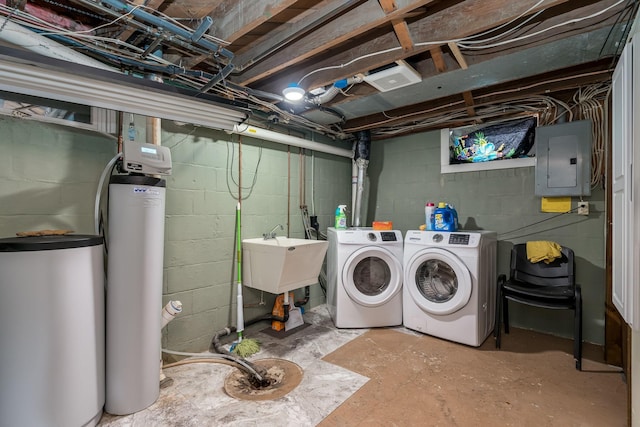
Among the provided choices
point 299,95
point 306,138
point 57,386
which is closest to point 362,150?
point 306,138

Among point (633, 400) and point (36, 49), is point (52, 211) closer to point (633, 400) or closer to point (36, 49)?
point (36, 49)

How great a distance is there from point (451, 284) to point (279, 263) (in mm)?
1631

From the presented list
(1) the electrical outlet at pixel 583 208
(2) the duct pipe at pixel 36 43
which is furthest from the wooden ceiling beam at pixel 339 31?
(1) the electrical outlet at pixel 583 208

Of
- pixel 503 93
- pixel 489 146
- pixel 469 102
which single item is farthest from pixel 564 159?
pixel 469 102

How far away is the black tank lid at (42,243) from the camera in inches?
53.4

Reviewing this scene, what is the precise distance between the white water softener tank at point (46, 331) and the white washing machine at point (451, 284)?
2.47 metres

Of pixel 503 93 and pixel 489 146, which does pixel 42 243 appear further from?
pixel 489 146

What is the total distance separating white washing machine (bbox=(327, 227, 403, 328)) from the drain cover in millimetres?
872

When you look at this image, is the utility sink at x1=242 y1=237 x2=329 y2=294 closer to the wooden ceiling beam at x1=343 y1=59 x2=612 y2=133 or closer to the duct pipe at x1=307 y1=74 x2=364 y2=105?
the duct pipe at x1=307 y1=74 x2=364 y2=105

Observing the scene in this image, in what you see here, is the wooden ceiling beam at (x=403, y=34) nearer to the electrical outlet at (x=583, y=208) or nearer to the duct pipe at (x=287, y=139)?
the duct pipe at (x=287, y=139)

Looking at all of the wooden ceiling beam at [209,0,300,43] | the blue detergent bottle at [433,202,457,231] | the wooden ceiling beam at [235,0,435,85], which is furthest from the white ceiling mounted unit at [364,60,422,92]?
the blue detergent bottle at [433,202,457,231]

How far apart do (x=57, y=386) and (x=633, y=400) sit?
9.08ft

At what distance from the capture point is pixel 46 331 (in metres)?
1.42

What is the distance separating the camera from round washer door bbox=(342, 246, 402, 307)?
296cm
